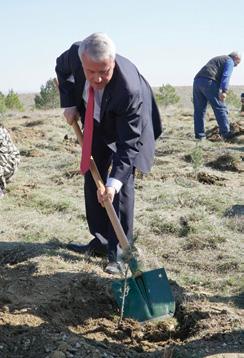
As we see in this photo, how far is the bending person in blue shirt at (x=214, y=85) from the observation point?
9.48 m

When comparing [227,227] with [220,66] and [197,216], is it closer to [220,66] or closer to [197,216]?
[197,216]

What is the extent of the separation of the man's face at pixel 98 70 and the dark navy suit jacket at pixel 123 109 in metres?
0.15

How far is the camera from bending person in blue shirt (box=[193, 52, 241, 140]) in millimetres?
9484

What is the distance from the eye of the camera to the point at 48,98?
2262 centimetres

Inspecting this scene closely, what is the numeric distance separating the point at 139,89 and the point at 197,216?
7.50 feet

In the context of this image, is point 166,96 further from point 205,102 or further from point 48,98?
point 205,102

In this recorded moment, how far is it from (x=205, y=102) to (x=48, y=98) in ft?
45.2

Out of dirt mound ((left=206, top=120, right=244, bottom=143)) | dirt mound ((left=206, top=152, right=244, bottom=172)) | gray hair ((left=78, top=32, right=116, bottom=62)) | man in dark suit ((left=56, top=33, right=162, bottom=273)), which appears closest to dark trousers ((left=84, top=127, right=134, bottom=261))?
man in dark suit ((left=56, top=33, right=162, bottom=273))

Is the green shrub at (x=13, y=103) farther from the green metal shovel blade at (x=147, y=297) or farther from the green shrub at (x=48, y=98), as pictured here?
the green metal shovel blade at (x=147, y=297)

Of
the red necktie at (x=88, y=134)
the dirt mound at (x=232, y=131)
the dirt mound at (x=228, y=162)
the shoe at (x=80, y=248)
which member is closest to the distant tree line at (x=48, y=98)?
the dirt mound at (x=232, y=131)

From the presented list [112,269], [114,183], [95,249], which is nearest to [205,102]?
[95,249]

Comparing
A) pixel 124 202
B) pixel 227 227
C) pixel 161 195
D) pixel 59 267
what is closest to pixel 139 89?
pixel 124 202

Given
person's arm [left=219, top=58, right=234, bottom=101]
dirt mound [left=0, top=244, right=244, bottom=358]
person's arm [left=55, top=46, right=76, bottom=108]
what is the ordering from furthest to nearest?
person's arm [left=219, top=58, right=234, bottom=101] → person's arm [left=55, top=46, right=76, bottom=108] → dirt mound [left=0, top=244, right=244, bottom=358]

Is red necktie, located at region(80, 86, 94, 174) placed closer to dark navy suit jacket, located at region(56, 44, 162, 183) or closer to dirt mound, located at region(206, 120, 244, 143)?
dark navy suit jacket, located at region(56, 44, 162, 183)
